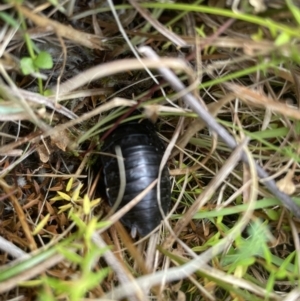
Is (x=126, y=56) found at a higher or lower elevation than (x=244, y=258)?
higher

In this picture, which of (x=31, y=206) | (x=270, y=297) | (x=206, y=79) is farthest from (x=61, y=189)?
(x=270, y=297)

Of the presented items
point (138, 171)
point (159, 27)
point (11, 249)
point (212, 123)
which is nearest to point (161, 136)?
point (138, 171)

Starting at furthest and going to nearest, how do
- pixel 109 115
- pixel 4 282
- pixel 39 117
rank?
pixel 109 115, pixel 39 117, pixel 4 282

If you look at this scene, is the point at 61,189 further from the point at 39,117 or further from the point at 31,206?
the point at 39,117

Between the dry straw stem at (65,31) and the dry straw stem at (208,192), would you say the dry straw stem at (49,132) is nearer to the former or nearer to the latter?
the dry straw stem at (65,31)

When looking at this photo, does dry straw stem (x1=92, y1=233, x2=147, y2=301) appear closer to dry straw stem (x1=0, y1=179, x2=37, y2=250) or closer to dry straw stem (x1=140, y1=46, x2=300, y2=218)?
dry straw stem (x1=0, y1=179, x2=37, y2=250)
